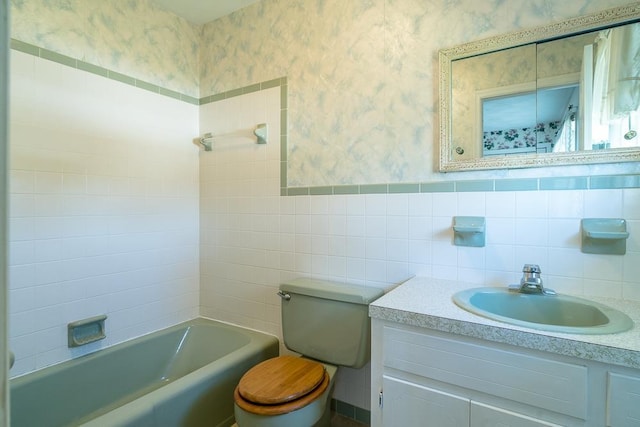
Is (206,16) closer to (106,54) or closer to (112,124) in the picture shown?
(106,54)

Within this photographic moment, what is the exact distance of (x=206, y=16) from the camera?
222 centimetres

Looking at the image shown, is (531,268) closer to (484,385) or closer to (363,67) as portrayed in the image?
(484,385)

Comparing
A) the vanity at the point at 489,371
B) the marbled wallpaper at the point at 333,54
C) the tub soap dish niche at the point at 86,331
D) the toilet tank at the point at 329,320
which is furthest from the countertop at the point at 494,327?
the tub soap dish niche at the point at 86,331

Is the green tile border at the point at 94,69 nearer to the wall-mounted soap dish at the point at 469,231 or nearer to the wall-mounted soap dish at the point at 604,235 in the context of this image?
the wall-mounted soap dish at the point at 469,231

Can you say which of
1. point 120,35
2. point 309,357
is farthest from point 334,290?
point 120,35

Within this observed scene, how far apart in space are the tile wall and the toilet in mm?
959

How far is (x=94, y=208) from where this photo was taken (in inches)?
69.9

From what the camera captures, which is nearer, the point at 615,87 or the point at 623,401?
the point at 623,401

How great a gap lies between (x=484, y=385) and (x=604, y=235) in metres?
0.73

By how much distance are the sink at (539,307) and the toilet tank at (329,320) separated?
1.52ft

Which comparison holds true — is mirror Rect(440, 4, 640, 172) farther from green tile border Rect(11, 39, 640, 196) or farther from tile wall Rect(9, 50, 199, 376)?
tile wall Rect(9, 50, 199, 376)

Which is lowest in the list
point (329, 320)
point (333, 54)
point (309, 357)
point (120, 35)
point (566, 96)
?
point (309, 357)

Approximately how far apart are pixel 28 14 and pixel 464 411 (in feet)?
8.19

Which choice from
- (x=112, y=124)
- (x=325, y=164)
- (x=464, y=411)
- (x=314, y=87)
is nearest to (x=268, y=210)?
(x=325, y=164)
